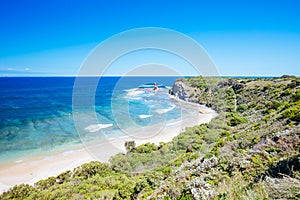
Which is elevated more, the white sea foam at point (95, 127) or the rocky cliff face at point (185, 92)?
the rocky cliff face at point (185, 92)

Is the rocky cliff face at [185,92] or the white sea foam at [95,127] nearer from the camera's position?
the white sea foam at [95,127]

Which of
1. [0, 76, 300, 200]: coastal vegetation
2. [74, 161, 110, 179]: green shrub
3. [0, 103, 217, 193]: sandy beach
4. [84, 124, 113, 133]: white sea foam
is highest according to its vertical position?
[0, 76, 300, 200]: coastal vegetation

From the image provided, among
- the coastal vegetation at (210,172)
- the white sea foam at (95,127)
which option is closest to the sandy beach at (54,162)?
the white sea foam at (95,127)

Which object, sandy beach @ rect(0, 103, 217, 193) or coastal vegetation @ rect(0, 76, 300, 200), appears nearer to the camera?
coastal vegetation @ rect(0, 76, 300, 200)

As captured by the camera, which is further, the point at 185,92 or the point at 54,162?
the point at 185,92

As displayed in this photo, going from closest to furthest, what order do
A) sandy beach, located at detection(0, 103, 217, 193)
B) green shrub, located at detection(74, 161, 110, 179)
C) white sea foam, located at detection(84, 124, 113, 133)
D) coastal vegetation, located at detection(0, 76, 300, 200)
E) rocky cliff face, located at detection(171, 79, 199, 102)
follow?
coastal vegetation, located at detection(0, 76, 300, 200) < green shrub, located at detection(74, 161, 110, 179) < sandy beach, located at detection(0, 103, 217, 193) < white sea foam, located at detection(84, 124, 113, 133) < rocky cliff face, located at detection(171, 79, 199, 102)

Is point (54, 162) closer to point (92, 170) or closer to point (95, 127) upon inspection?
point (92, 170)

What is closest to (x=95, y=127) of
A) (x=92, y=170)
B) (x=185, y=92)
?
(x=92, y=170)

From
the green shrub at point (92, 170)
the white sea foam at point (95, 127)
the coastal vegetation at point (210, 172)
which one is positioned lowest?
the white sea foam at point (95, 127)

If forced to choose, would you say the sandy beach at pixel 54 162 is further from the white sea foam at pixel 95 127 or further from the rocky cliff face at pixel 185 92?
the rocky cliff face at pixel 185 92

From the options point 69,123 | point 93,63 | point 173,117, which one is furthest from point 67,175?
point 173,117

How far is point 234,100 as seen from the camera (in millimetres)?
28562

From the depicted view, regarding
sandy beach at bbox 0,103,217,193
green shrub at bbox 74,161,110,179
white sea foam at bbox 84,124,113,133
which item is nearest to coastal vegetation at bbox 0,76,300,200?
green shrub at bbox 74,161,110,179

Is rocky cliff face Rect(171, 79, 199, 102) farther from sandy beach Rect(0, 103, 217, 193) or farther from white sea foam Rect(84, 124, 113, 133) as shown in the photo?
sandy beach Rect(0, 103, 217, 193)
